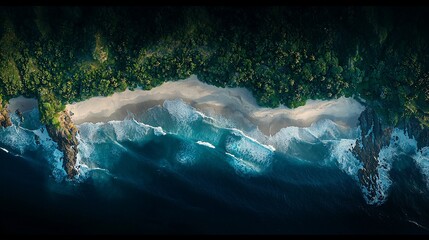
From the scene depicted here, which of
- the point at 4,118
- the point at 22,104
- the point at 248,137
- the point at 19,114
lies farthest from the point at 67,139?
the point at 248,137

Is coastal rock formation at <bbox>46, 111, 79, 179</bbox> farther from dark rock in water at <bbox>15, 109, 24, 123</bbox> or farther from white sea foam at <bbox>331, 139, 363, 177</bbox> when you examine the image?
white sea foam at <bbox>331, 139, 363, 177</bbox>

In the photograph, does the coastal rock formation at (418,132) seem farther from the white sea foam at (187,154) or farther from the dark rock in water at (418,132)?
the white sea foam at (187,154)

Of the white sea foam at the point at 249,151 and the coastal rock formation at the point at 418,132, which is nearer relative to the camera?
the coastal rock formation at the point at 418,132

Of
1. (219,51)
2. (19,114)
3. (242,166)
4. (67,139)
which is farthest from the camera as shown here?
(242,166)

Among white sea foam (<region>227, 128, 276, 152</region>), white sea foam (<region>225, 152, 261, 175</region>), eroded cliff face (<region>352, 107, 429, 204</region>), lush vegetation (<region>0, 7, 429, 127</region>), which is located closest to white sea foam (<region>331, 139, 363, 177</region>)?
eroded cliff face (<region>352, 107, 429, 204</region>)

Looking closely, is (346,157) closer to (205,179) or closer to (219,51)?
(205,179)

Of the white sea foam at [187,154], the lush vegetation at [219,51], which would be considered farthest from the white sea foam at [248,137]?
the lush vegetation at [219,51]
